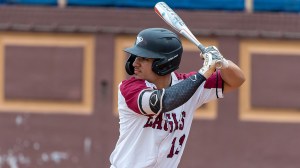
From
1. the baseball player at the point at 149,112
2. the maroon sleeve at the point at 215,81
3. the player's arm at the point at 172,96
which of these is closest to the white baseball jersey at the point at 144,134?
the baseball player at the point at 149,112

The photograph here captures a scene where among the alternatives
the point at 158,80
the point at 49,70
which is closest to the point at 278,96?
the point at 49,70

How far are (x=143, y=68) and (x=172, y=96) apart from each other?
0.34 metres

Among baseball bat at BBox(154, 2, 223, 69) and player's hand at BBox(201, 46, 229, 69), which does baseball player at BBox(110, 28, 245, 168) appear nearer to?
player's hand at BBox(201, 46, 229, 69)

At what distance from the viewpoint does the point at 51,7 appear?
9.40 metres

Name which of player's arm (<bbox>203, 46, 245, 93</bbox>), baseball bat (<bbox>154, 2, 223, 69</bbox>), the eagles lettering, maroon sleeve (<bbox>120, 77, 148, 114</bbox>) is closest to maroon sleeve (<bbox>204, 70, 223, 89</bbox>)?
player's arm (<bbox>203, 46, 245, 93</bbox>)

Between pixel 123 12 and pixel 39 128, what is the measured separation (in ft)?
4.95

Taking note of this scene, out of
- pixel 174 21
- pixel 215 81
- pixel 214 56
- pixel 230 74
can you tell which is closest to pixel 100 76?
pixel 174 21

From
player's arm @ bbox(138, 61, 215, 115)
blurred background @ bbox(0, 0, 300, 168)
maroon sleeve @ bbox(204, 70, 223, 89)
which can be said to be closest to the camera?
player's arm @ bbox(138, 61, 215, 115)

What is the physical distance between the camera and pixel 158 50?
5.44 metres

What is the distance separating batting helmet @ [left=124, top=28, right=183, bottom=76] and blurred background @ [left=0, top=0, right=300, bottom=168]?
382 centimetres

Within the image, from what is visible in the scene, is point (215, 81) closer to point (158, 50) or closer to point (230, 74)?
point (230, 74)

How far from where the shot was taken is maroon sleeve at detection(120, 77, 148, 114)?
5.34 metres

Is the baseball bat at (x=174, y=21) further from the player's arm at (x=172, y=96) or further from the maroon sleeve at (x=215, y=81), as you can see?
the player's arm at (x=172, y=96)

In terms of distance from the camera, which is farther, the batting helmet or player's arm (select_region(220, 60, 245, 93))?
player's arm (select_region(220, 60, 245, 93))
